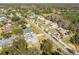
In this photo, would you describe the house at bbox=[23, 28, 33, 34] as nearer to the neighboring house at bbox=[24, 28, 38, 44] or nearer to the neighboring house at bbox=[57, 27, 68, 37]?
the neighboring house at bbox=[24, 28, 38, 44]

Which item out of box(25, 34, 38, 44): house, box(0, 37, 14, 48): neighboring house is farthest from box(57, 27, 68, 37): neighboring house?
box(0, 37, 14, 48): neighboring house

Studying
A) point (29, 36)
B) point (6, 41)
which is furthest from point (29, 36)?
point (6, 41)

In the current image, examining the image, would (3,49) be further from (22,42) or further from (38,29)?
(38,29)

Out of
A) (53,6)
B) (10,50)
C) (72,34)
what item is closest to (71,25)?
(72,34)

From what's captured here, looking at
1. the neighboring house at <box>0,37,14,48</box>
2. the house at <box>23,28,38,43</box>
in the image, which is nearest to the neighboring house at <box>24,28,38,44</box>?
the house at <box>23,28,38,43</box>

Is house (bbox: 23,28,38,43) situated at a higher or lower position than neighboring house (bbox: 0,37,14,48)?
higher

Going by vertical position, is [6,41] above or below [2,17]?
below

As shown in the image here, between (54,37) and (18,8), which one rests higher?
(18,8)

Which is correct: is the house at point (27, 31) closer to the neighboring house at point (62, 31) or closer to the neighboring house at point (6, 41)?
the neighboring house at point (6, 41)

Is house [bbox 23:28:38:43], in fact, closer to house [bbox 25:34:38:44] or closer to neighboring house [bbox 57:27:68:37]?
house [bbox 25:34:38:44]

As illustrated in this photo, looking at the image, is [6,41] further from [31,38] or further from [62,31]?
[62,31]

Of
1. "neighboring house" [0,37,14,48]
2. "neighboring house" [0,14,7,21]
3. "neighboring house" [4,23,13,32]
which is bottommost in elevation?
"neighboring house" [0,37,14,48]
